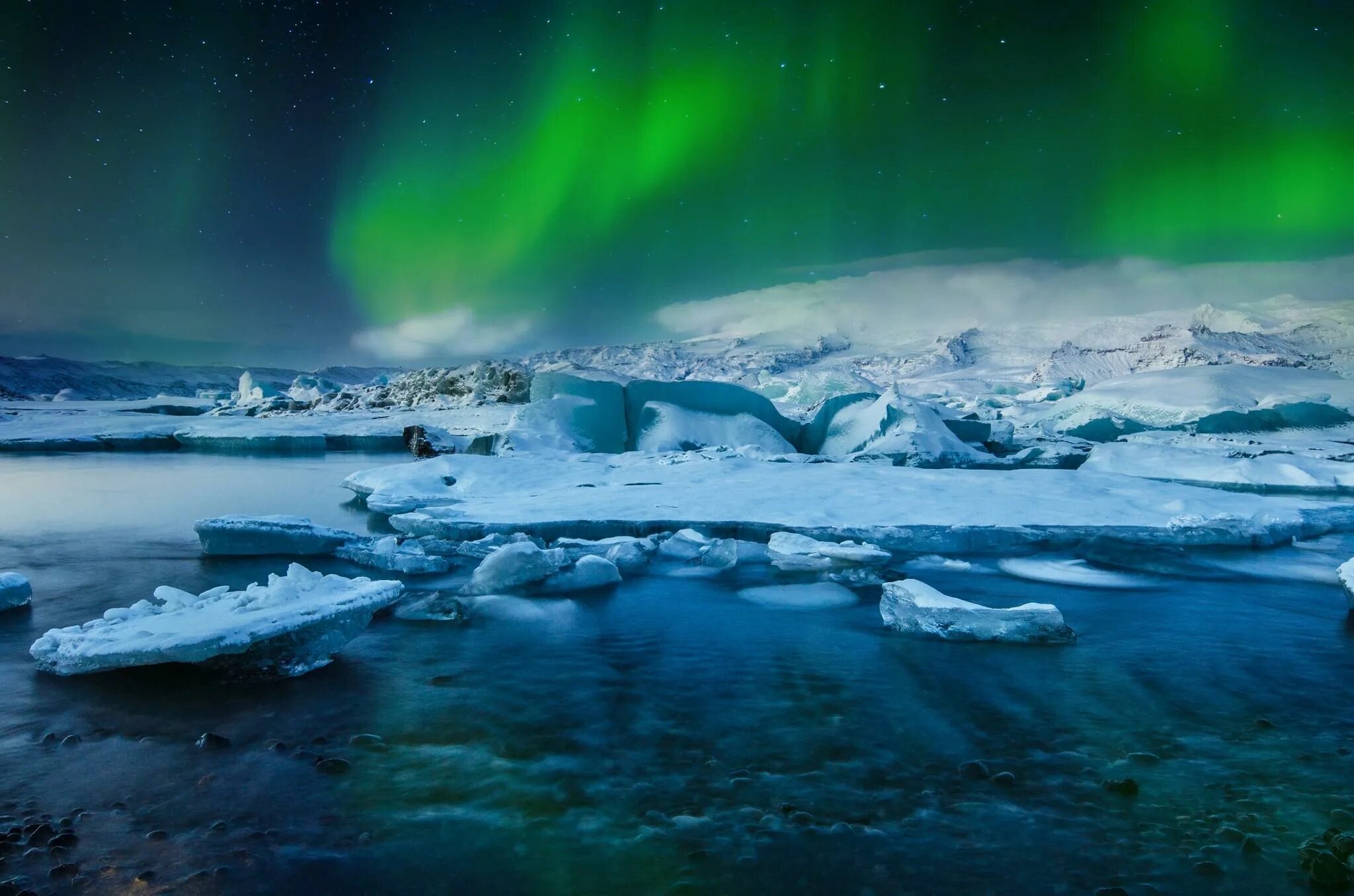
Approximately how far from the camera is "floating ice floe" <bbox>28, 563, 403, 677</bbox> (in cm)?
417

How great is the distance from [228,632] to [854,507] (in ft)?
21.0

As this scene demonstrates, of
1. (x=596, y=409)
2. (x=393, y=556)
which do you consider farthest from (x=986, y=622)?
(x=596, y=409)

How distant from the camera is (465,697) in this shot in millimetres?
4172

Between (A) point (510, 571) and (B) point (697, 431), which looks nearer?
(A) point (510, 571)

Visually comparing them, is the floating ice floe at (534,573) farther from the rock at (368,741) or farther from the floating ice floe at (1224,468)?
the floating ice floe at (1224,468)

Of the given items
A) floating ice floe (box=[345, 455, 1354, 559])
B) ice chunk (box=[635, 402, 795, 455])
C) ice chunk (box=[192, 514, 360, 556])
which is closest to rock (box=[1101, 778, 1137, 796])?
floating ice floe (box=[345, 455, 1354, 559])

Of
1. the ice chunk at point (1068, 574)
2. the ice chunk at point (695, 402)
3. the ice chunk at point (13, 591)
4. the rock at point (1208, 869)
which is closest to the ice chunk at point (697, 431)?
the ice chunk at point (695, 402)

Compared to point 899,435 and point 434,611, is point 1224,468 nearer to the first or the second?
point 899,435

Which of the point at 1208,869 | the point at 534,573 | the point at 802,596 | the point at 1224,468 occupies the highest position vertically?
the point at 1224,468

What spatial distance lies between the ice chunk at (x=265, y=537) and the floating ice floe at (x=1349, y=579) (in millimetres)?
8401

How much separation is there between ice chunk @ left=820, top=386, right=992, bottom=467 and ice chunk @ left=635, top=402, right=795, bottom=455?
1230 mm

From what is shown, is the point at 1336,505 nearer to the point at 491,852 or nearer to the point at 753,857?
the point at 753,857

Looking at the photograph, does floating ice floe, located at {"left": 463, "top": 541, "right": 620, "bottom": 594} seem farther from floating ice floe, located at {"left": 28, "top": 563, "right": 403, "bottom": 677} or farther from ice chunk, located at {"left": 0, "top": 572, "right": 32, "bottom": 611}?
ice chunk, located at {"left": 0, "top": 572, "right": 32, "bottom": 611}

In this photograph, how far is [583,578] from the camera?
6539 mm
